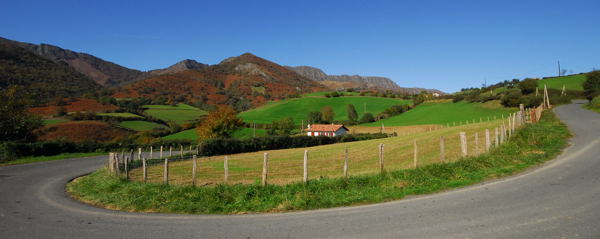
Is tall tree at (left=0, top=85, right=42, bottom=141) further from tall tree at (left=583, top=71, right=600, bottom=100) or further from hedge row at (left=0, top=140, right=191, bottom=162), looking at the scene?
tall tree at (left=583, top=71, right=600, bottom=100)

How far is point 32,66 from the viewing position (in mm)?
122625

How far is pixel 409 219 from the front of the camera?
288 inches

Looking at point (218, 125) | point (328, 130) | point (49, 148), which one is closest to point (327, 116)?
point (328, 130)

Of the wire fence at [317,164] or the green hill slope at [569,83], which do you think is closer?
the wire fence at [317,164]

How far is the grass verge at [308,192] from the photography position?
Answer: 32.3 ft

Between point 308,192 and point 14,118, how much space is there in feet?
149

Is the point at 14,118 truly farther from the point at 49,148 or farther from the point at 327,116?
the point at 327,116

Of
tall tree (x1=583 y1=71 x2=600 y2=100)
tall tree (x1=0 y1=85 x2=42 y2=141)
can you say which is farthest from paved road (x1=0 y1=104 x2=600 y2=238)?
tall tree (x1=583 y1=71 x2=600 y2=100)

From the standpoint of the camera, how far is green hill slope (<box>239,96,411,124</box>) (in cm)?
11656

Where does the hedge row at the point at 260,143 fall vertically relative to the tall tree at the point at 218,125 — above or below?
below

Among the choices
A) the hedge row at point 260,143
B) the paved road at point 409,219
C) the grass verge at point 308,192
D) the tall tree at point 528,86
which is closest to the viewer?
the paved road at point 409,219

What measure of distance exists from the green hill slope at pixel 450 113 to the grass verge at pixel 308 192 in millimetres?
60764

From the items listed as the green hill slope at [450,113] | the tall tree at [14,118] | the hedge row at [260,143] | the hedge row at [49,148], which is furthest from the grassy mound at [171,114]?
the green hill slope at [450,113]

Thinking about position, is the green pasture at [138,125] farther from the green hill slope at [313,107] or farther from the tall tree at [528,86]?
the tall tree at [528,86]
